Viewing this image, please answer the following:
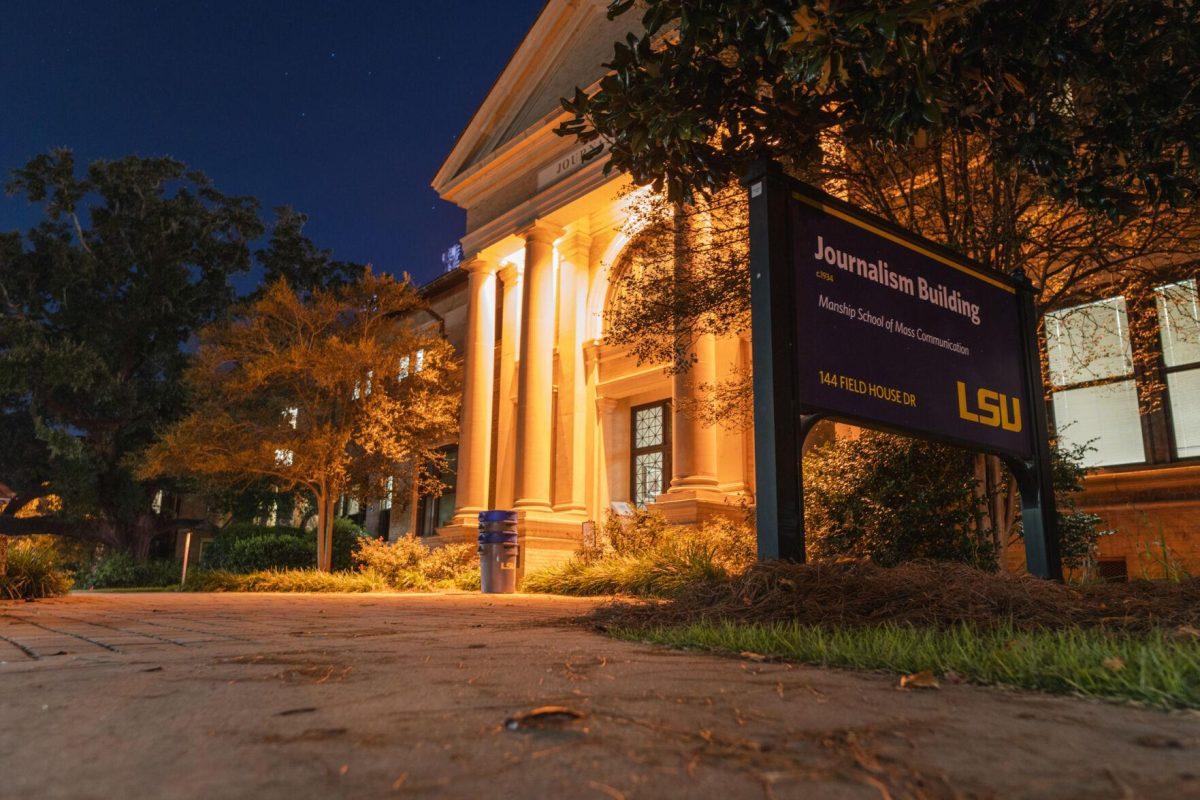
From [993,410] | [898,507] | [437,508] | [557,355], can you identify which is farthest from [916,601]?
[437,508]

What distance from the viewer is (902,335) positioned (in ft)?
17.0

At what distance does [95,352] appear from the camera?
907 inches

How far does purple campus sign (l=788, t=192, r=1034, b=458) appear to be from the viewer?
186 inches

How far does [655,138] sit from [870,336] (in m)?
1.77

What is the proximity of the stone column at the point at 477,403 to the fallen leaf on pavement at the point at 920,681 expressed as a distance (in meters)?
16.1

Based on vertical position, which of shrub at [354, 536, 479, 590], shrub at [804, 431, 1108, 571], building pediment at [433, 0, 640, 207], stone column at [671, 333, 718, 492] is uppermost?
building pediment at [433, 0, 640, 207]

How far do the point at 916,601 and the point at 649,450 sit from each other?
563 inches

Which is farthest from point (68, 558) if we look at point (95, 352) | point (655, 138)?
point (655, 138)

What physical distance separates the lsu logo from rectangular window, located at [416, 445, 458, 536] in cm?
1969

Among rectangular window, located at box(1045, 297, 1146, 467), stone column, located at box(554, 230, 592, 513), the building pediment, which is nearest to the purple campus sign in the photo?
rectangular window, located at box(1045, 297, 1146, 467)

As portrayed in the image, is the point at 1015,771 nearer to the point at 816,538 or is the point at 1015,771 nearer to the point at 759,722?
the point at 759,722

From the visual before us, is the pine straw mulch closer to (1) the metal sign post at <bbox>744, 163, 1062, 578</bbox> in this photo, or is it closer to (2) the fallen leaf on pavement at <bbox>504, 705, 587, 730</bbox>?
(1) the metal sign post at <bbox>744, 163, 1062, 578</bbox>

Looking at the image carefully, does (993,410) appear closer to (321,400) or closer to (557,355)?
(557,355)

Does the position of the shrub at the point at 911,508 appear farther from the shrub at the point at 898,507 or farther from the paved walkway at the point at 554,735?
the paved walkway at the point at 554,735
